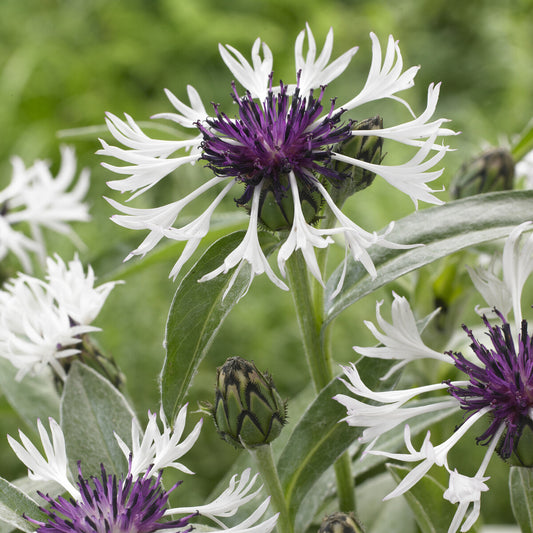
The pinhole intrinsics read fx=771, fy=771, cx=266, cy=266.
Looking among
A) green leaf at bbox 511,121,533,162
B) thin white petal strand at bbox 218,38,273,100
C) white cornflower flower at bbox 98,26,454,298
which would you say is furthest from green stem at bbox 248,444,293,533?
green leaf at bbox 511,121,533,162

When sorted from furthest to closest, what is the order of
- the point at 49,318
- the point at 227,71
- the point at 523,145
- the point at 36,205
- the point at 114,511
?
the point at 227,71
the point at 36,205
the point at 523,145
the point at 49,318
the point at 114,511

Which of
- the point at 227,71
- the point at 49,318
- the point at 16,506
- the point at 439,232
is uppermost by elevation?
the point at 227,71

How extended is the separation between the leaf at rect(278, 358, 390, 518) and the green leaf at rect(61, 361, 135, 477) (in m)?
0.10

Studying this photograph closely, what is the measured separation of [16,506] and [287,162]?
237mm

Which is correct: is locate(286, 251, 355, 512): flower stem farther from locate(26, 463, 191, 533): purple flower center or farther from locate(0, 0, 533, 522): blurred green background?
locate(0, 0, 533, 522): blurred green background

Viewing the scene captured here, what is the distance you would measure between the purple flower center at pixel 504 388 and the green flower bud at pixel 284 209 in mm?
111

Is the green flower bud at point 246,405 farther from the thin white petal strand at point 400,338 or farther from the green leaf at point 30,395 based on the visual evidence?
the green leaf at point 30,395

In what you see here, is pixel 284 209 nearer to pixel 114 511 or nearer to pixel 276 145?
pixel 276 145

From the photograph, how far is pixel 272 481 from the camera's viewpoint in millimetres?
453

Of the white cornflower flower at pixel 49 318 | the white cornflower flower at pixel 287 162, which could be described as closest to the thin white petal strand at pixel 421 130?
the white cornflower flower at pixel 287 162

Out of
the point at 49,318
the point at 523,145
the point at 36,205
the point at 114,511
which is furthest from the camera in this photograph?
the point at 36,205

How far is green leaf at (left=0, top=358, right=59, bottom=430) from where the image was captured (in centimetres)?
57

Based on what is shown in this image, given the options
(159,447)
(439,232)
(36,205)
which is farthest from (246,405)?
(36,205)

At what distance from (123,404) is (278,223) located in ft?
0.53
